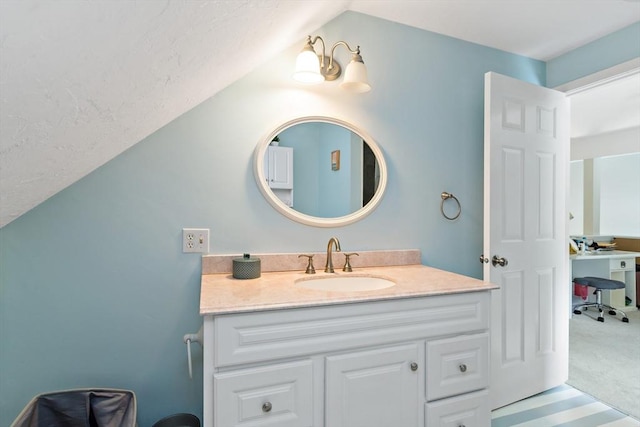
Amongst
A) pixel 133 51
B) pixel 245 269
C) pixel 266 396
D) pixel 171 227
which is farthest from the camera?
pixel 171 227

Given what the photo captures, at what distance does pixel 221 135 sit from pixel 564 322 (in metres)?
2.52

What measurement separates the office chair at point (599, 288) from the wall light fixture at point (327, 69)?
3.79 metres

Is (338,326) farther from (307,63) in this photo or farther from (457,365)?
(307,63)

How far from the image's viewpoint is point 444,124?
212 centimetres

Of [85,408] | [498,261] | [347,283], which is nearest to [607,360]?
[498,261]

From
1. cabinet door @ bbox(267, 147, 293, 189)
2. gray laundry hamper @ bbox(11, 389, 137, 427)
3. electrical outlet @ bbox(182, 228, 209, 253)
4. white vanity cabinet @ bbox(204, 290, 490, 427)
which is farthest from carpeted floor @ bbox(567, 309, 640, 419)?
gray laundry hamper @ bbox(11, 389, 137, 427)

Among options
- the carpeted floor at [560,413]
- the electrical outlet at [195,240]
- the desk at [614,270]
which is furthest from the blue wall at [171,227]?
the desk at [614,270]

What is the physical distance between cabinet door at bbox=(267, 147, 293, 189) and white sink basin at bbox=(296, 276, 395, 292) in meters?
0.54

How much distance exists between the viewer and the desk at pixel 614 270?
412 cm

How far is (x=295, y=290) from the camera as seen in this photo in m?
1.30

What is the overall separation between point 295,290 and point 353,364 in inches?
13.5

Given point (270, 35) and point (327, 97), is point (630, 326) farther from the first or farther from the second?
point (270, 35)

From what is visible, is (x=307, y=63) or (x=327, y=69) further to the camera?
(x=327, y=69)

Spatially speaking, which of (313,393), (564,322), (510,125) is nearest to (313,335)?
(313,393)
